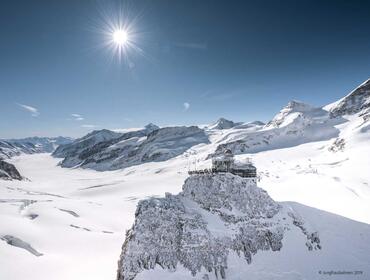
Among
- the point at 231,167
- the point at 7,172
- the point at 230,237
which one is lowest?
the point at 230,237

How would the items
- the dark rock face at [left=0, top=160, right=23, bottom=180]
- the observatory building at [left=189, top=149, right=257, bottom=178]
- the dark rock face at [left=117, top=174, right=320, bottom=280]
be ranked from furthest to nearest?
the dark rock face at [left=0, top=160, right=23, bottom=180]
the observatory building at [left=189, top=149, right=257, bottom=178]
the dark rock face at [left=117, top=174, right=320, bottom=280]

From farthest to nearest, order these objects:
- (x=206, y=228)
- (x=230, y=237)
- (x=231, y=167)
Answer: (x=231, y=167)
(x=230, y=237)
(x=206, y=228)

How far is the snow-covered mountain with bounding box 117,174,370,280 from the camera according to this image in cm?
3212

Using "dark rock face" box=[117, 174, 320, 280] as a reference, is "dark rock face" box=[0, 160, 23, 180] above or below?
above

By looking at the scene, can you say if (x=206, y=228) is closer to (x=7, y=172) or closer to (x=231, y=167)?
(x=231, y=167)

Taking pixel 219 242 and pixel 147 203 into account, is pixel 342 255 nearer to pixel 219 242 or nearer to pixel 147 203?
pixel 219 242

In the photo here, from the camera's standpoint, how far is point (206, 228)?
34781 mm

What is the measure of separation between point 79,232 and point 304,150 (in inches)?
6502

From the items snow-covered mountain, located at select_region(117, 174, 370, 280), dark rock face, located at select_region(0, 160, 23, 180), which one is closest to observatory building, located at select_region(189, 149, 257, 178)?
snow-covered mountain, located at select_region(117, 174, 370, 280)

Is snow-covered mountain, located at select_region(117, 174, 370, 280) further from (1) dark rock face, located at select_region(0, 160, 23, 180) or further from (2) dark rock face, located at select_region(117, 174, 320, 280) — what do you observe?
(1) dark rock face, located at select_region(0, 160, 23, 180)

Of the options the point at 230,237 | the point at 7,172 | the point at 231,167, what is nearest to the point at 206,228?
the point at 230,237

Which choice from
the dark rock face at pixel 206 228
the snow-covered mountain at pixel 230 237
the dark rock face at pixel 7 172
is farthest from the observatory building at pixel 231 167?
the dark rock face at pixel 7 172

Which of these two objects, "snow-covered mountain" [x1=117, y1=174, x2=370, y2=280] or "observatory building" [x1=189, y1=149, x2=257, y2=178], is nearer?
"snow-covered mountain" [x1=117, y1=174, x2=370, y2=280]

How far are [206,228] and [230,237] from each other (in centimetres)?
358
